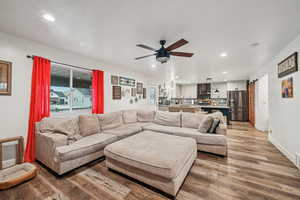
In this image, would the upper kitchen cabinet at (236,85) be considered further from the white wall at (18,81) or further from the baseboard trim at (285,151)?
the white wall at (18,81)

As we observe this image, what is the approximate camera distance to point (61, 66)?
3.21 m

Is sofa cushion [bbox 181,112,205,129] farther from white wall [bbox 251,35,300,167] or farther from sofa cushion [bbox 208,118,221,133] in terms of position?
white wall [bbox 251,35,300,167]

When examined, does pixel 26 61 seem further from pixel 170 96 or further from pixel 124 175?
pixel 170 96

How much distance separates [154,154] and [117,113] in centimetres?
236

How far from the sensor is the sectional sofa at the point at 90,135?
2.13 metres

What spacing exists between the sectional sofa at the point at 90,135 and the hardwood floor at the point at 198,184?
23 centimetres

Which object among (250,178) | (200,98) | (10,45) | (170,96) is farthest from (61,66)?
(200,98)

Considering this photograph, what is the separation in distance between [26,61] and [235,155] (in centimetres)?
501

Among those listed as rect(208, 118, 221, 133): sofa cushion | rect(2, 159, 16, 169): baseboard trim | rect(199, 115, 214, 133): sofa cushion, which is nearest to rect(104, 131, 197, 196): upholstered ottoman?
rect(199, 115, 214, 133): sofa cushion

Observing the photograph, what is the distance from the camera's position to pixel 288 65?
262 cm

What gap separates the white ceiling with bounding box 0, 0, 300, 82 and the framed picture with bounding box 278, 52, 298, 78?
0.36 meters

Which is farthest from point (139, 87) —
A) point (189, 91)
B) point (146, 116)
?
point (189, 91)

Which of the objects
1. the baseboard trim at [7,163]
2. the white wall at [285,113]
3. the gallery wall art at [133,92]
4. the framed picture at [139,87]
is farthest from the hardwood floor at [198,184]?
the framed picture at [139,87]

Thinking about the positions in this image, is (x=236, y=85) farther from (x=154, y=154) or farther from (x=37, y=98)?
(x=37, y=98)
